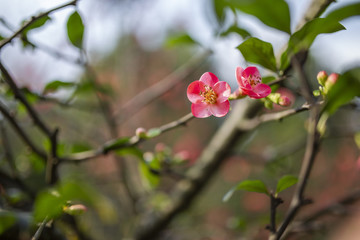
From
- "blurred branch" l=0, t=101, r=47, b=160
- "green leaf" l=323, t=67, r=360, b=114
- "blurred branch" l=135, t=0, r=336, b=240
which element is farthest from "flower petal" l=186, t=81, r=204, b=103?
"blurred branch" l=135, t=0, r=336, b=240

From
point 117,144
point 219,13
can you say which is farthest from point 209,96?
point 219,13

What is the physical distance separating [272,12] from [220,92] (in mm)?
149

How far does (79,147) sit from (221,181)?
8.85ft

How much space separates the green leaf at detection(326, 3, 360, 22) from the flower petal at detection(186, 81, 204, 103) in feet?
0.74

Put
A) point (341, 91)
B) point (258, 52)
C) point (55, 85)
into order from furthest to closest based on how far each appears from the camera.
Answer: point (55, 85), point (258, 52), point (341, 91)

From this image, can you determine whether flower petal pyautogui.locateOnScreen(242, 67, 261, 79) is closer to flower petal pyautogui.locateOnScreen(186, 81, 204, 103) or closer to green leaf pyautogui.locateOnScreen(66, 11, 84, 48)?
flower petal pyautogui.locateOnScreen(186, 81, 204, 103)

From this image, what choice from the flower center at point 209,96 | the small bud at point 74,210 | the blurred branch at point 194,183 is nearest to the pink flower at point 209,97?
the flower center at point 209,96

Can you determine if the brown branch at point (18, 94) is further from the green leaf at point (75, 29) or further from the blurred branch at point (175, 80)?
the blurred branch at point (175, 80)

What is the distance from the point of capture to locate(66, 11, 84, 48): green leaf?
565 millimetres

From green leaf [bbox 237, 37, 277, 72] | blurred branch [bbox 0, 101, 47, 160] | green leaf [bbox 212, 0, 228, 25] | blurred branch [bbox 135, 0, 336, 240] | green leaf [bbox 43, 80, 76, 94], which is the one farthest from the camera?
blurred branch [bbox 135, 0, 336, 240]

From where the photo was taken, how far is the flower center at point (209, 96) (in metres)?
0.47

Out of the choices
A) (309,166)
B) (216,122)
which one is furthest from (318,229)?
(216,122)

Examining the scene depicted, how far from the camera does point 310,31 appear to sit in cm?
37

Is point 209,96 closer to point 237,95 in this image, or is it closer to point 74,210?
point 237,95
